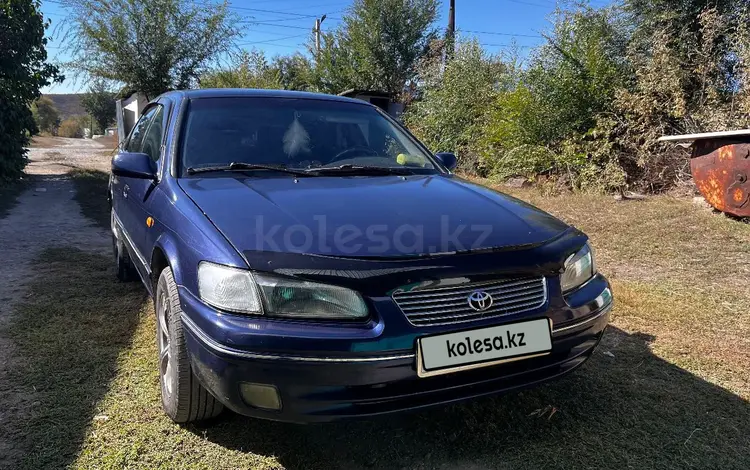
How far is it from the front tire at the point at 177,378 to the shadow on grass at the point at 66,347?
39 cm

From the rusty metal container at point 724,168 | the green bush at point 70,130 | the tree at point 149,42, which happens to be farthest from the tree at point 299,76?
the green bush at point 70,130

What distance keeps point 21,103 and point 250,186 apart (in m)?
9.42

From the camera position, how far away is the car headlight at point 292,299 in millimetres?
1699

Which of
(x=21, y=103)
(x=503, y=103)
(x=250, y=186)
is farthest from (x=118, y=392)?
(x=21, y=103)

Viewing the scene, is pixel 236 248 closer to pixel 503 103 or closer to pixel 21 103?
pixel 503 103

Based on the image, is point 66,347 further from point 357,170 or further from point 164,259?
point 357,170

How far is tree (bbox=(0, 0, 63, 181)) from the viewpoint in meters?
8.81

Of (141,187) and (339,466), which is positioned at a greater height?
(141,187)

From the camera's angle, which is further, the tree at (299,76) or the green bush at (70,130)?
the green bush at (70,130)

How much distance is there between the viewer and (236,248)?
5.83 feet

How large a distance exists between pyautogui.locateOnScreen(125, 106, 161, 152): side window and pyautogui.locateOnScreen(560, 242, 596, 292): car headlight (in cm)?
284

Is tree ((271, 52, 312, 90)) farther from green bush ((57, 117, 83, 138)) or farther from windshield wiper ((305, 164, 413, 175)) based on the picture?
green bush ((57, 117, 83, 138))

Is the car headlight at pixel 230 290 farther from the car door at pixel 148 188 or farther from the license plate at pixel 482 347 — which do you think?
the car door at pixel 148 188

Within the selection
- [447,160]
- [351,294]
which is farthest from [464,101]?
[351,294]
